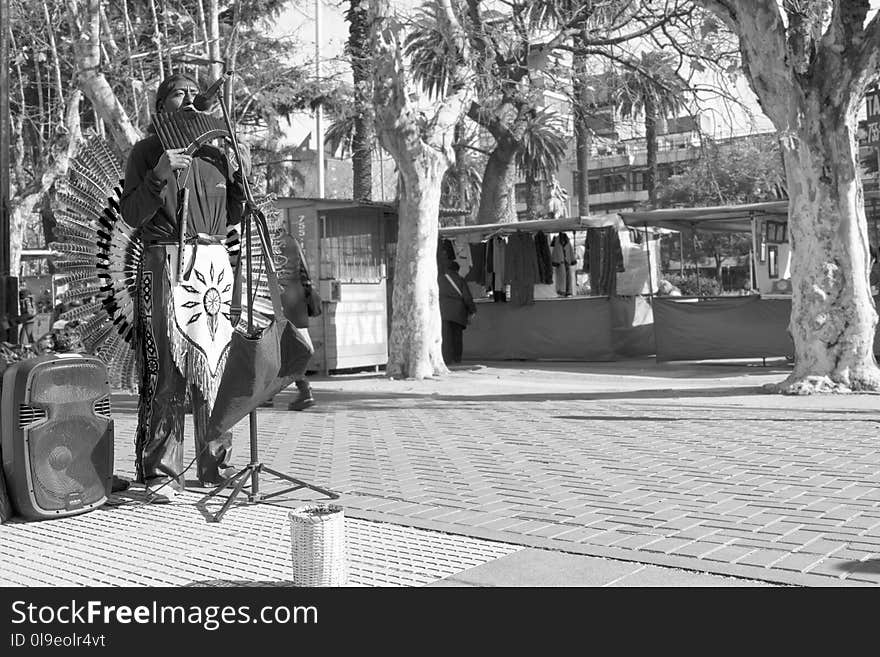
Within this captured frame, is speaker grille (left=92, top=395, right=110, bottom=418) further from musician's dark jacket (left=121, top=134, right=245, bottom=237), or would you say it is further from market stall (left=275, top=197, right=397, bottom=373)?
market stall (left=275, top=197, right=397, bottom=373)

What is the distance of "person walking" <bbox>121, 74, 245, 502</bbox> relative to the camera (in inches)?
228

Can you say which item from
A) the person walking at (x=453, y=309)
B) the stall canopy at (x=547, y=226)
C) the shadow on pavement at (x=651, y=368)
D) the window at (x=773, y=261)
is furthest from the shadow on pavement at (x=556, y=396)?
the stall canopy at (x=547, y=226)

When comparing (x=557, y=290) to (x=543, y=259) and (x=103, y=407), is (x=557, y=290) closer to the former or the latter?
(x=543, y=259)

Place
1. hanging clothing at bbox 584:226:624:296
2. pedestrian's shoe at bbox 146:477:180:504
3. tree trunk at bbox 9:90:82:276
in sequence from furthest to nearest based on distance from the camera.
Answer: tree trunk at bbox 9:90:82:276
hanging clothing at bbox 584:226:624:296
pedestrian's shoe at bbox 146:477:180:504

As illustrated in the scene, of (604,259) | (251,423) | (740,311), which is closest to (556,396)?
(740,311)

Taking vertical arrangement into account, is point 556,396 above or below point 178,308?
below

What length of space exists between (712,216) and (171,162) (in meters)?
13.0

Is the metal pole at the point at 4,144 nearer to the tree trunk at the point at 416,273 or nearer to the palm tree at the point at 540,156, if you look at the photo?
the tree trunk at the point at 416,273

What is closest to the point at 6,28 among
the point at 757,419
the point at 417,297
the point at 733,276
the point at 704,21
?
the point at 757,419

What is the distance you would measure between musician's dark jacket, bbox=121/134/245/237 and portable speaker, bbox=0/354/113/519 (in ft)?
2.73

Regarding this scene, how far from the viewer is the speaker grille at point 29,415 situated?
5.32 metres

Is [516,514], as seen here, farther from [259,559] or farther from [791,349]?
[791,349]

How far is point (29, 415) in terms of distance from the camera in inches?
211

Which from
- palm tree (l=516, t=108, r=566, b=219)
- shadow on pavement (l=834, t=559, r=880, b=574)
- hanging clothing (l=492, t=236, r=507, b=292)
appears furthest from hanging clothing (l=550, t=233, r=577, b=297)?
shadow on pavement (l=834, t=559, r=880, b=574)
